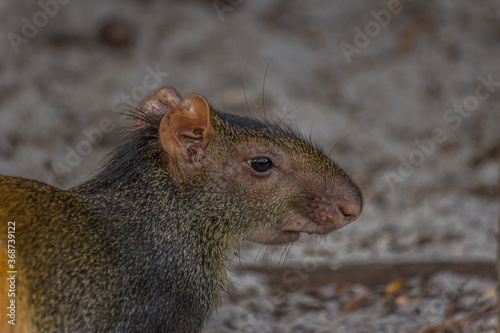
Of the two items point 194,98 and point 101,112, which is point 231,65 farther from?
point 194,98

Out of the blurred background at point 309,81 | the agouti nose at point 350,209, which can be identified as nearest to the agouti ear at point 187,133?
the agouti nose at point 350,209

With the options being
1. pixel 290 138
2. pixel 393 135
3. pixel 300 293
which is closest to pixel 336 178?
pixel 290 138

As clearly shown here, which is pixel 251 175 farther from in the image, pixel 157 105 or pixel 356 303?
pixel 356 303

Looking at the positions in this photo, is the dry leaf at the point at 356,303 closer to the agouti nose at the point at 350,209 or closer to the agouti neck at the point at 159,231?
the agouti nose at the point at 350,209

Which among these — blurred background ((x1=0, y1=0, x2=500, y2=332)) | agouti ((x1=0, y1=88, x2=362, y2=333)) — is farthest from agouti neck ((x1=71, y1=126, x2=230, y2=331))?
blurred background ((x1=0, y1=0, x2=500, y2=332))

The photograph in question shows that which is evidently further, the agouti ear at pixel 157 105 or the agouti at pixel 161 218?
the agouti ear at pixel 157 105

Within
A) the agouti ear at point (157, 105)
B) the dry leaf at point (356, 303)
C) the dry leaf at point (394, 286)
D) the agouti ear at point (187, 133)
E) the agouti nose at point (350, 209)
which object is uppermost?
the agouti ear at point (157, 105)

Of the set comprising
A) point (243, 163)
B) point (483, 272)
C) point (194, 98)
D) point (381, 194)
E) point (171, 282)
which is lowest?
point (483, 272)
